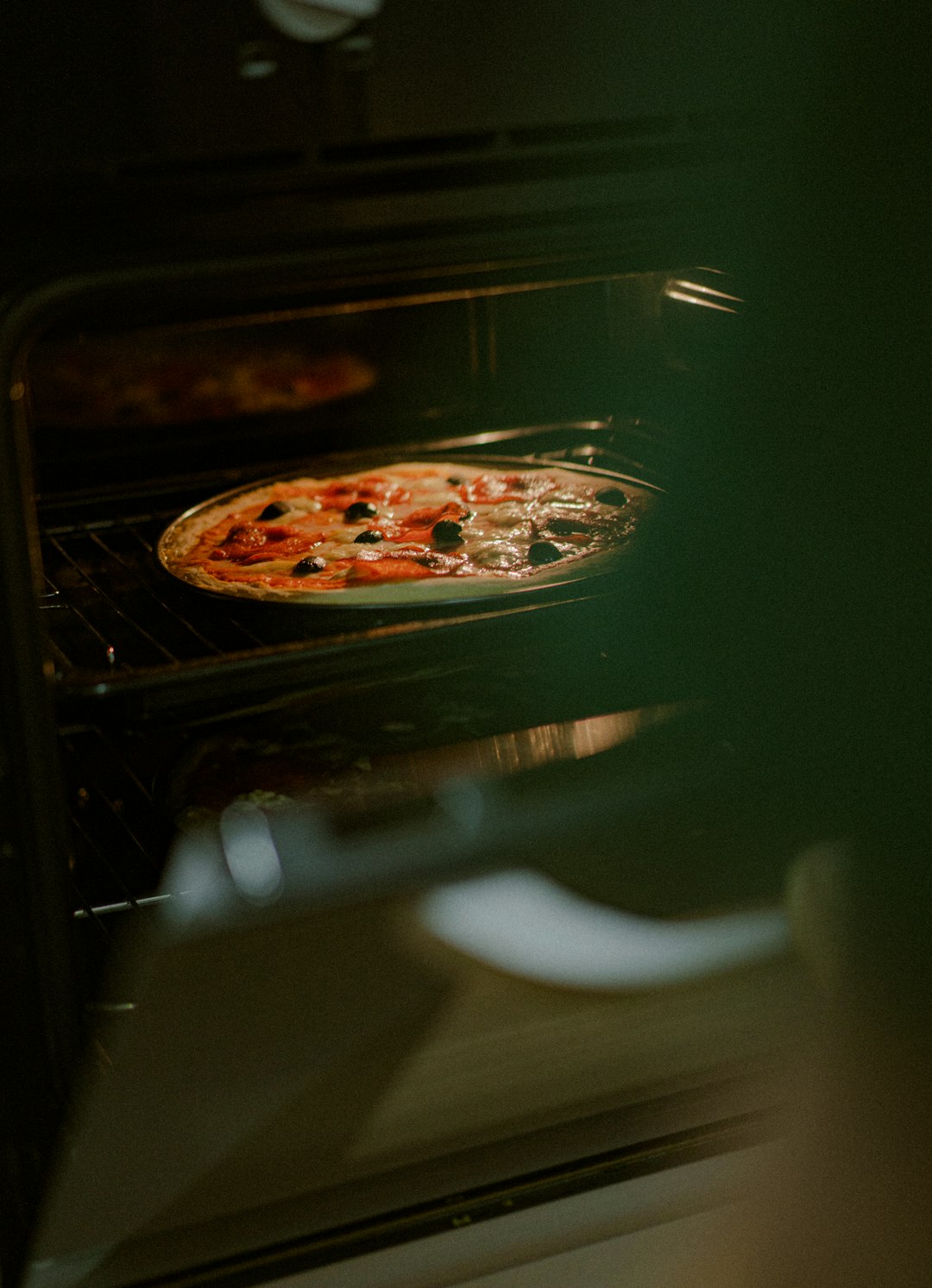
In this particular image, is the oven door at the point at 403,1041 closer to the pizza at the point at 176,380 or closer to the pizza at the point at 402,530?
the pizza at the point at 402,530

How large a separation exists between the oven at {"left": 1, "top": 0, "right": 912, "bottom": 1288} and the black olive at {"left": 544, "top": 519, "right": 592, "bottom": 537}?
0.05m

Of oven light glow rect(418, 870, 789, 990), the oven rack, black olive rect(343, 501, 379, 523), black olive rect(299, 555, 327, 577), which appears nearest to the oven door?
oven light glow rect(418, 870, 789, 990)

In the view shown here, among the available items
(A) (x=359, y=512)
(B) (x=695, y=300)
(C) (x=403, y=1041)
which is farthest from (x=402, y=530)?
(C) (x=403, y=1041)

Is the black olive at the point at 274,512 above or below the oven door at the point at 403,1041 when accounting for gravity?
above

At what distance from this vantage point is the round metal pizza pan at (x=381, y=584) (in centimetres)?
90

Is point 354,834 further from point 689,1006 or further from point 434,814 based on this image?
point 689,1006

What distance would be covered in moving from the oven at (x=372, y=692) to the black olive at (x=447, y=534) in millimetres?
107

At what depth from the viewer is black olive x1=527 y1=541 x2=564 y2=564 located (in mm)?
986

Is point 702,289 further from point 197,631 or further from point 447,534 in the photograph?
point 197,631

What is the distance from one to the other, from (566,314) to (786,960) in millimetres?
600

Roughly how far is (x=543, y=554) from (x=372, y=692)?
0.20 meters

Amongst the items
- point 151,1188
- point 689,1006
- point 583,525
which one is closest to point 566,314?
point 583,525

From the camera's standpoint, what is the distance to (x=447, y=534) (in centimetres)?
103

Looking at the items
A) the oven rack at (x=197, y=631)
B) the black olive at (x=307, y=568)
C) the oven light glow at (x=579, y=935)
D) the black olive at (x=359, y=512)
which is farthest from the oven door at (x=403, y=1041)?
the black olive at (x=359, y=512)
